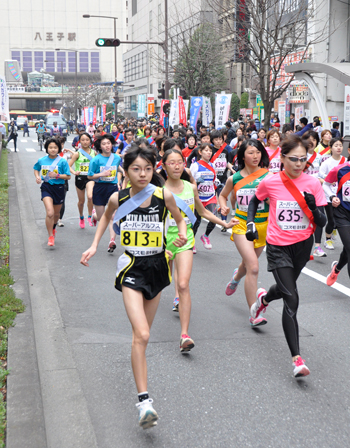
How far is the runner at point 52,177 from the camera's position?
966cm

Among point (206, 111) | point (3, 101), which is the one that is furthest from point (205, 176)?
point (206, 111)

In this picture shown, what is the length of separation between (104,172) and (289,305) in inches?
220

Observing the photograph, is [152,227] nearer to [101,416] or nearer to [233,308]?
[101,416]

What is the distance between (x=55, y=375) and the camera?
477 cm

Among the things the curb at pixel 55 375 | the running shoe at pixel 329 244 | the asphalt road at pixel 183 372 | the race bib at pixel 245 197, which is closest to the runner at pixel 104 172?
the curb at pixel 55 375

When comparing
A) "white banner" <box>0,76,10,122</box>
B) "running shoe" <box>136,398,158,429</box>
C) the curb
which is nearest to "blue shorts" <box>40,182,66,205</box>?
the curb

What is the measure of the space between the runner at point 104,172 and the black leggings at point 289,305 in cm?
514

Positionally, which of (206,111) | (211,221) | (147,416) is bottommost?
(147,416)

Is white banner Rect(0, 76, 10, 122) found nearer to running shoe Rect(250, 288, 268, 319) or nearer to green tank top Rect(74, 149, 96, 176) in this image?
green tank top Rect(74, 149, 96, 176)

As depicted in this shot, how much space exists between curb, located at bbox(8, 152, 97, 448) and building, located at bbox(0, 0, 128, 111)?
119769 millimetres

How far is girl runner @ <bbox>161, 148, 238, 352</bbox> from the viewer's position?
17.0 feet

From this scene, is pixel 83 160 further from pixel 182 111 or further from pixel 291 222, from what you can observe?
pixel 182 111

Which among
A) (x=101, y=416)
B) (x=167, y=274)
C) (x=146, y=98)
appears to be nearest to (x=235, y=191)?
(x=167, y=274)

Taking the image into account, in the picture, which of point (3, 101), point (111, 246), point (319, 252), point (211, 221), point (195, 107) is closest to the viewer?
point (211, 221)
